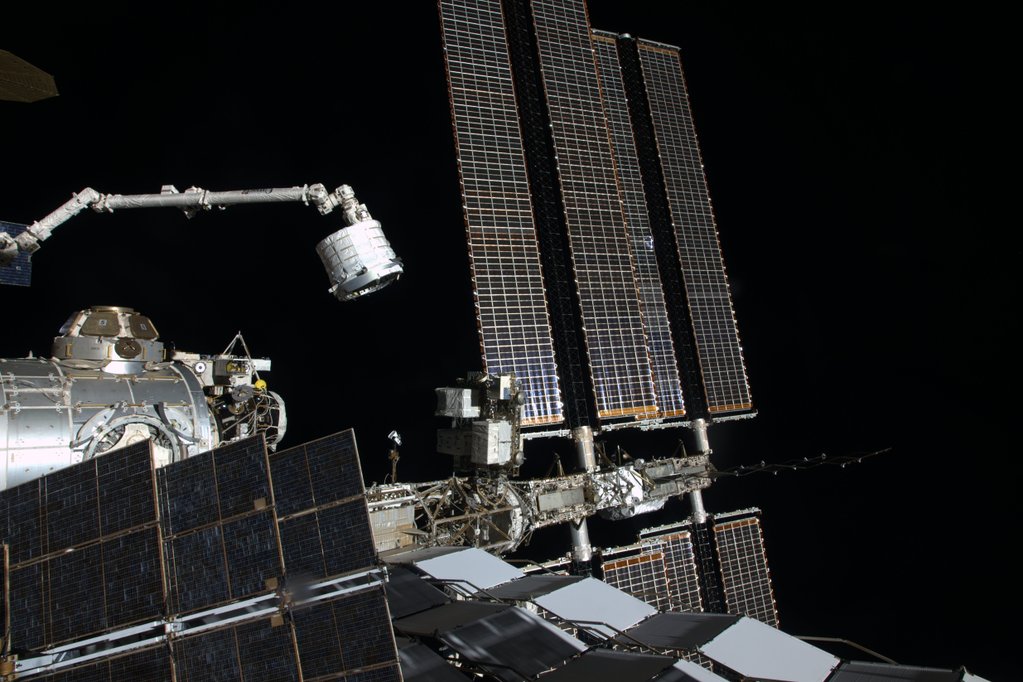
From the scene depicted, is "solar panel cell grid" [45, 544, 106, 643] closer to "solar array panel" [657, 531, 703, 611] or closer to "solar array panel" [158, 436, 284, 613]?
"solar array panel" [158, 436, 284, 613]

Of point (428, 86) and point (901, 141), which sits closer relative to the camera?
point (428, 86)

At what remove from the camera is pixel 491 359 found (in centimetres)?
1276

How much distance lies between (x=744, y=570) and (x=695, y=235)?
28.6 feet

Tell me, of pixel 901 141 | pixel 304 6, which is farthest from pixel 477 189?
pixel 901 141

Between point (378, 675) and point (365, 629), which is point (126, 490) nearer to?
point (365, 629)

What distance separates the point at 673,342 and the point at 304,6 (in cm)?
1191

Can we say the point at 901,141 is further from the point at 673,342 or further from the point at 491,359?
the point at 491,359

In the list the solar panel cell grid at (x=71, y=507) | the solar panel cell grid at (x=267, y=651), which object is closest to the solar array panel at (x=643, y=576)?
the solar panel cell grid at (x=267, y=651)

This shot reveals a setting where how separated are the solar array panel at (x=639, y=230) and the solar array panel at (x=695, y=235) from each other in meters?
1.02

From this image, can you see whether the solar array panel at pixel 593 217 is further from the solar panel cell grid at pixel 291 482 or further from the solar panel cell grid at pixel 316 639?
the solar panel cell grid at pixel 316 639

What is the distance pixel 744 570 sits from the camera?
52.5 ft

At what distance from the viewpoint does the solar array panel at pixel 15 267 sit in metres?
8.13

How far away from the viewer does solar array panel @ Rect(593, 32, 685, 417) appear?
16188 mm

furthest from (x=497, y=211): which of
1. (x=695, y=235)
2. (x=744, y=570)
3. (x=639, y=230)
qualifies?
(x=744, y=570)
